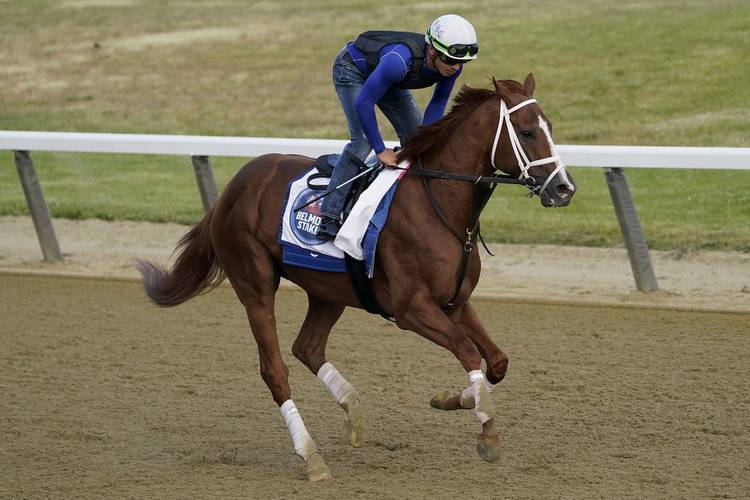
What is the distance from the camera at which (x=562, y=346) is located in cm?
804

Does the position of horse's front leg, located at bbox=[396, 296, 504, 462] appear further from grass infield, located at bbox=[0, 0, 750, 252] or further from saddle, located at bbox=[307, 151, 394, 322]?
grass infield, located at bbox=[0, 0, 750, 252]

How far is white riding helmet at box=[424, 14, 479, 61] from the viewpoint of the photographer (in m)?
5.65

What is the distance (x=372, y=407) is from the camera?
6.94 metres

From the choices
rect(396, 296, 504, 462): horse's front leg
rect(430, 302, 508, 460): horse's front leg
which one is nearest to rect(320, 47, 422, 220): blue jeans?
rect(396, 296, 504, 462): horse's front leg

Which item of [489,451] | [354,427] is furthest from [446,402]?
[489,451]

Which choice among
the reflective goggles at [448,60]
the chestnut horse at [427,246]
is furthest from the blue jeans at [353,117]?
the reflective goggles at [448,60]

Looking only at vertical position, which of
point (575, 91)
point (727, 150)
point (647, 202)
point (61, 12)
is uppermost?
point (727, 150)

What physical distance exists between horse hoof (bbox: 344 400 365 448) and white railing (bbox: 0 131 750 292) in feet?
11.2

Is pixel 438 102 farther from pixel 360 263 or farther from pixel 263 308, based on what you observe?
pixel 263 308

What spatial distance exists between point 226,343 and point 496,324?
6.09 ft

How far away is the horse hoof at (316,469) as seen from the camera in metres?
5.75

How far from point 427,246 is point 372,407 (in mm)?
1482

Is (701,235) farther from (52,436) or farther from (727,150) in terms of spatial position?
(52,436)

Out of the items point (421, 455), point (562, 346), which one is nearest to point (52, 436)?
point (421, 455)
